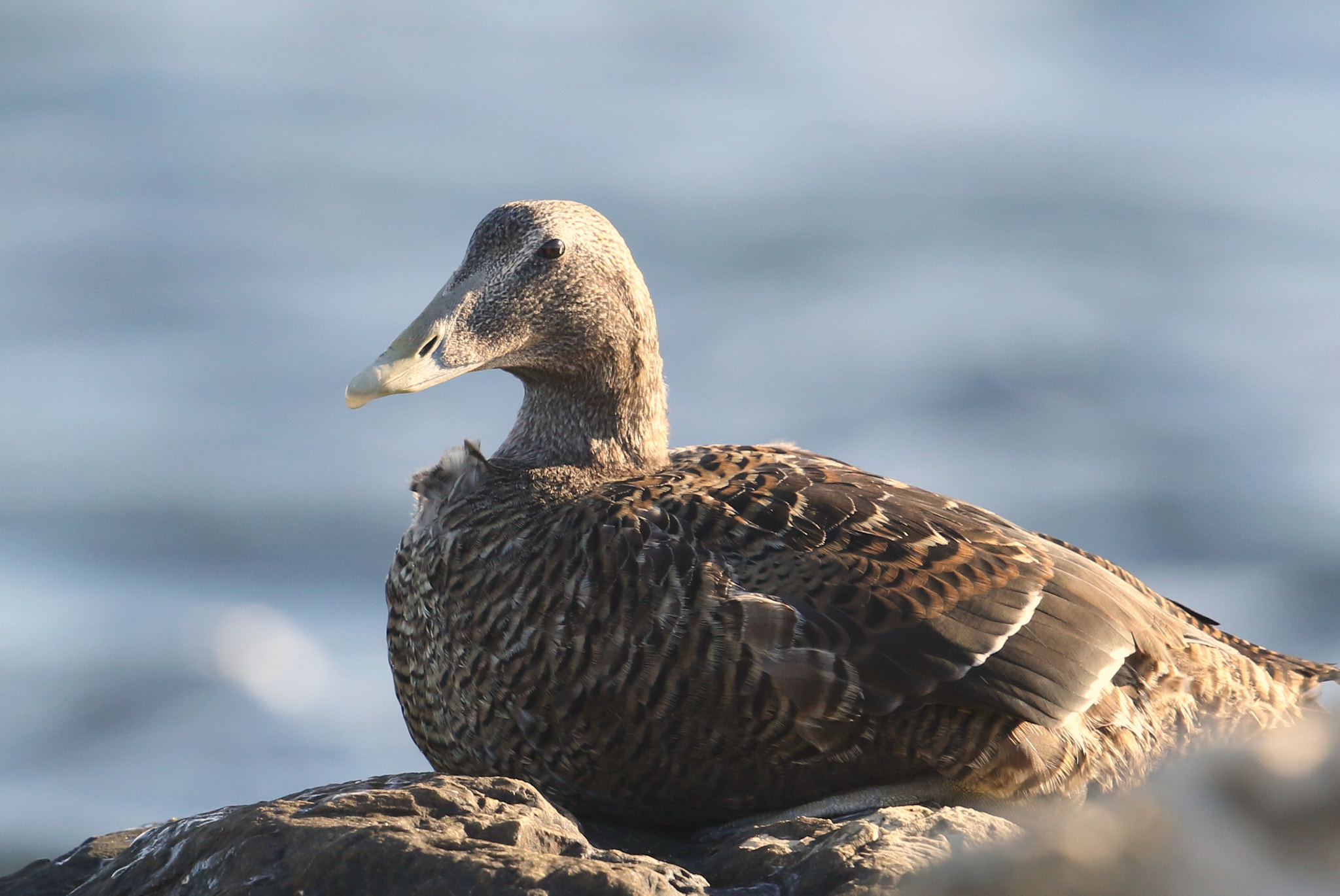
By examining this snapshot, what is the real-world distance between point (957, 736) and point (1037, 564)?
0.65 m

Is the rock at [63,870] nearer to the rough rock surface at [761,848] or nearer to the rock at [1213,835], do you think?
the rough rock surface at [761,848]

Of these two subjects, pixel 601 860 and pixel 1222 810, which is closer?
pixel 1222 810

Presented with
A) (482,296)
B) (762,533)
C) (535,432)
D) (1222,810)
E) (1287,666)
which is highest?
(482,296)

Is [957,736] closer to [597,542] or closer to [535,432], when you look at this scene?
[597,542]

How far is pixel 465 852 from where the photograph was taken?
3.38m

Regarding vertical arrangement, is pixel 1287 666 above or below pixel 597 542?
below

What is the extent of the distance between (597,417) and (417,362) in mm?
699

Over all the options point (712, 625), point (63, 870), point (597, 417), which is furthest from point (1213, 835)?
point (597, 417)

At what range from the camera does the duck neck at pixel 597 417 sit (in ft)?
17.4

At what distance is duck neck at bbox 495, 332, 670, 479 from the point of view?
5289mm

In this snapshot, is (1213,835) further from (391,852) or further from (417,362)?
(417,362)

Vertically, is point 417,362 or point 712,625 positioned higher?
point 417,362

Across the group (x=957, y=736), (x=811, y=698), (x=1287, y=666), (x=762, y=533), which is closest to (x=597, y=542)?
(x=762, y=533)

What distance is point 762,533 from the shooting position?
4.75 metres
